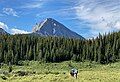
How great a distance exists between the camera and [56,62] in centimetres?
16800

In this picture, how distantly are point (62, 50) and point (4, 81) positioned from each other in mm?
131294

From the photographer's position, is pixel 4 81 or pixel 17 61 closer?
pixel 4 81

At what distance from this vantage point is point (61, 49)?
17725 centimetres

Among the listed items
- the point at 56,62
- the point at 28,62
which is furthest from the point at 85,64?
the point at 28,62

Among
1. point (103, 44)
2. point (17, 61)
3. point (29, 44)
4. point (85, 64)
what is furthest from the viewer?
point (29, 44)

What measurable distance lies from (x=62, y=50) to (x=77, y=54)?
8224 mm

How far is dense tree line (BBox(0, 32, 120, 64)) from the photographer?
168625 millimetres

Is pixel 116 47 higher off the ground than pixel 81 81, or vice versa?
pixel 81 81

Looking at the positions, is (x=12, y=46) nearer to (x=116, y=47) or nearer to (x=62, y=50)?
(x=62, y=50)

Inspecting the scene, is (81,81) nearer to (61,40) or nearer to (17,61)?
(17,61)

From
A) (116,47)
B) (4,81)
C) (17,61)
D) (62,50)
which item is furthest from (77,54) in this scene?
(4,81)

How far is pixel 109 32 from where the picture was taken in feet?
636

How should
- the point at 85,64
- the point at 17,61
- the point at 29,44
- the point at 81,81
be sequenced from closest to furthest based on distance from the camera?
the point at 81,81, the point at 85,64, the point at 17,61, the point at 29,44

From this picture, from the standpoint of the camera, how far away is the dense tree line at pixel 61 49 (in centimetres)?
16862
